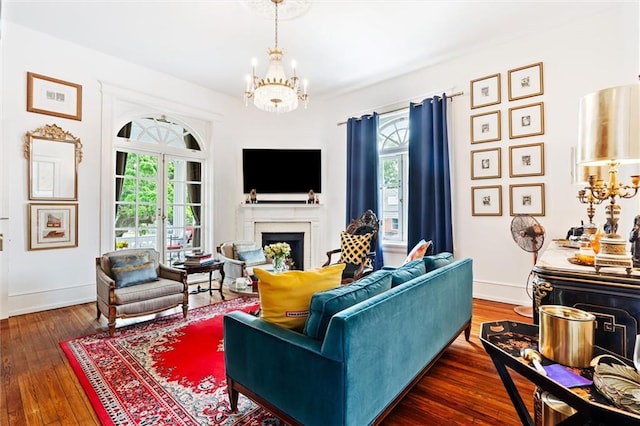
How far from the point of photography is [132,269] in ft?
11.3

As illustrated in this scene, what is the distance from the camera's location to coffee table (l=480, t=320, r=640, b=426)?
971mm

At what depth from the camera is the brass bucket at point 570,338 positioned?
3.94 feet


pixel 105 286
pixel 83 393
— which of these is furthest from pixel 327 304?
pixel 105 286

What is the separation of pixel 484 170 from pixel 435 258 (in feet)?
7.68

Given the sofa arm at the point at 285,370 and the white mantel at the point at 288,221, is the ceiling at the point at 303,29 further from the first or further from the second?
the sofa arm at the point at 285,370

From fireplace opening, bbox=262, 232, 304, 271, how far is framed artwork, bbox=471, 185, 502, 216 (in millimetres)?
3066

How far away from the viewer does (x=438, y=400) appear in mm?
2070

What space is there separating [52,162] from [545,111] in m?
6.24

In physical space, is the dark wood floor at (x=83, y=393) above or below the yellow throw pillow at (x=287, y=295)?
below

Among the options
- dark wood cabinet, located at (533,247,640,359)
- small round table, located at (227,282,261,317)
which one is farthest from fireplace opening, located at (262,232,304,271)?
dark wood cabinet, located at (533,247,640,359)

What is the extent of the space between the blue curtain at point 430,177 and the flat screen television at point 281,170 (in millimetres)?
1953

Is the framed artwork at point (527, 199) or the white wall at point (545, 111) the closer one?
the white wall at point (545, 111)

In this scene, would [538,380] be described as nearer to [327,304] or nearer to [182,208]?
[327,304]

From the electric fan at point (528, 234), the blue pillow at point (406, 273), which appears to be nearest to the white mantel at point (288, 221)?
the electric fan at point (528, 234)
